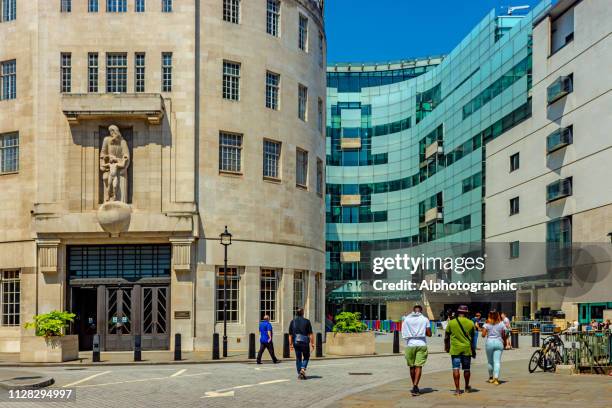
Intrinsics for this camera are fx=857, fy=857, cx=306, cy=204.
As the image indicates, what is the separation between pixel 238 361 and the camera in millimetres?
30859

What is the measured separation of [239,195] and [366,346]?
9360 mm

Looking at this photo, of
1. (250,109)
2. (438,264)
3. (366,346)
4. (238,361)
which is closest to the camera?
(238,361)

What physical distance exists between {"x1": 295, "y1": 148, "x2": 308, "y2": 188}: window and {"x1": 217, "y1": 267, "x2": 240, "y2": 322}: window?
6273mm

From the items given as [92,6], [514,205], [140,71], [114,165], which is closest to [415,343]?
[114,165]

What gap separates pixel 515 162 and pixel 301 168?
34.5 meters

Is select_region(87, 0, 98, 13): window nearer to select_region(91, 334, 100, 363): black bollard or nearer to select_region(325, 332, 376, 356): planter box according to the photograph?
select_region(91, 334, 100, 363): black bollard

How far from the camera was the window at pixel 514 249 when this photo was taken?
71312mm

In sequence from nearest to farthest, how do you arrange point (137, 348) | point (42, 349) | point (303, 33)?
Answer: point (42, 349), point (137, 348), point (303, 33)

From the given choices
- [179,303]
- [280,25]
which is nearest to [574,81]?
[280,25]

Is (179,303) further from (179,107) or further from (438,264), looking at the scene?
(438,264)

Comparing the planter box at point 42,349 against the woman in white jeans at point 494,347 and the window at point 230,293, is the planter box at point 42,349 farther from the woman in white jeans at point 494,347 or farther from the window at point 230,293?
the woman in white jeans at point 494,347

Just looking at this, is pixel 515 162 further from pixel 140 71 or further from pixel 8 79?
pixel 8 79

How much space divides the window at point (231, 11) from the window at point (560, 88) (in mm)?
31478

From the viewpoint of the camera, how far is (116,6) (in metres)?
38.4
